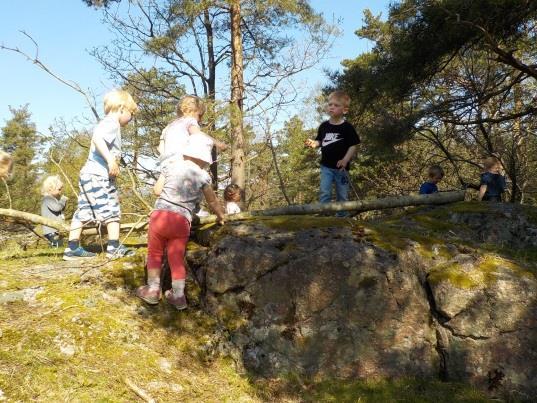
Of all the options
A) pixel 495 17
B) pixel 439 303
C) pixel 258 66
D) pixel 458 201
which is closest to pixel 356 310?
pixel 439 303

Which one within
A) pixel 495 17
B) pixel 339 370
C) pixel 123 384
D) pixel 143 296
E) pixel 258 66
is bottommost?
pixel 339 370

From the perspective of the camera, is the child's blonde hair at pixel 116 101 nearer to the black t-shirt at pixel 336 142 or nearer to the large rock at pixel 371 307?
the large rock at pixel 371 307

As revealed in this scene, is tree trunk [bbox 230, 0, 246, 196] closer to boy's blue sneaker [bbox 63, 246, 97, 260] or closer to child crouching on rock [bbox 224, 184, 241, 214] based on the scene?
child crouching on rock [bbox 224, 184, 241, 214]

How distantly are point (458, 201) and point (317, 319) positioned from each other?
315cm

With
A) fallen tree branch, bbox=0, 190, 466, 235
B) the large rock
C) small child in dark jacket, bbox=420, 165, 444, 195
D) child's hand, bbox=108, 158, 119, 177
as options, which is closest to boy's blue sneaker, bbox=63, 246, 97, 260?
fallen tree branch, bbox=0, 190, 466, 235

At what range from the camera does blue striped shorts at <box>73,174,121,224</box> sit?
13.9ft

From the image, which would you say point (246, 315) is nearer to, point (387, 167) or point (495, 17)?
point (495, 17)

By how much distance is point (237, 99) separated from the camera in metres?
12.1

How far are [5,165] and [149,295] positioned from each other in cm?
179

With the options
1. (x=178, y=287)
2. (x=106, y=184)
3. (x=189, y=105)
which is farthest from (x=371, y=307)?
(x=106, y=184)

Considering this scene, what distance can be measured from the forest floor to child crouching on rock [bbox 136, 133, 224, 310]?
0.60 ft

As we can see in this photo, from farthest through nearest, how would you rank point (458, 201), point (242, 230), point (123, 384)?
point (458, 201) < point (242, 230) < point (123, 384)

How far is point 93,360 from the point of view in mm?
2848

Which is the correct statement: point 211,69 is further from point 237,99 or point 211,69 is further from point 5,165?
point 5,165
